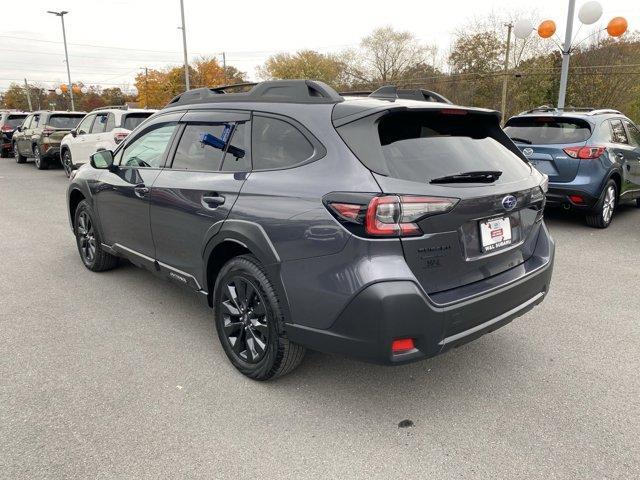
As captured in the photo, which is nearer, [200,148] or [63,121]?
[200,148]

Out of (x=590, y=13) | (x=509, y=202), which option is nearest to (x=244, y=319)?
(x=509, y=202)

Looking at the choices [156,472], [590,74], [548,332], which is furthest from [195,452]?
Answer: [590,74]

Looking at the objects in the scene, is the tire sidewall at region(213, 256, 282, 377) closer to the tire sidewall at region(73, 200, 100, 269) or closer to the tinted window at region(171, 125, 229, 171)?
the tinted window at region(171, 125, 229, 171)

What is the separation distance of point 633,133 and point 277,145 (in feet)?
24.4

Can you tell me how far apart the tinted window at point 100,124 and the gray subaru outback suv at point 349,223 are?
9374mm

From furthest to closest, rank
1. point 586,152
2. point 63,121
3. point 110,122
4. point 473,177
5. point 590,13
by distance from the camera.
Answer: point 63,121 → point 110,122 → point 590,13 → point 586,152 → point 473,177

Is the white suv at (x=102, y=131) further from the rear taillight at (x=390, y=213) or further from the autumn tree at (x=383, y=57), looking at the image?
the autumn tree at (x=383, y=57)

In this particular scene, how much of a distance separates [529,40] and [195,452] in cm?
4178

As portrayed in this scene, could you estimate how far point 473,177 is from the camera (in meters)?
2.68

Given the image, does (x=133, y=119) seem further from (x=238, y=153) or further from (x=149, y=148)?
(x=238, y=153)

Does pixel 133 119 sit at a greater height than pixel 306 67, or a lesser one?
lesser

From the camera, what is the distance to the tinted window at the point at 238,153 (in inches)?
122

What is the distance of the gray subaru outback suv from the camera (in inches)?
93.1

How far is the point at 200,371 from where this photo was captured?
3223 millimetres
